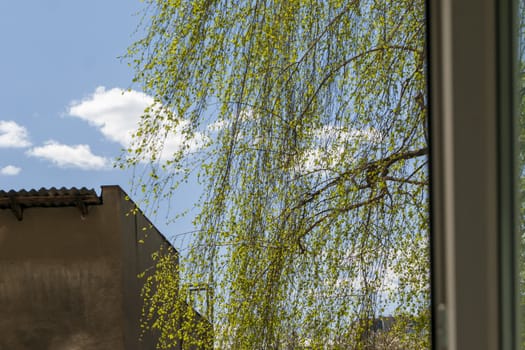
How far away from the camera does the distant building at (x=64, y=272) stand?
5309mm

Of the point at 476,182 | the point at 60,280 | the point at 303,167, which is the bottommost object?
the point at 60,280

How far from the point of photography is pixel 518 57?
708mm

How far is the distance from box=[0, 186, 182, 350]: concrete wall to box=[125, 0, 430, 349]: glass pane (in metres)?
2.69

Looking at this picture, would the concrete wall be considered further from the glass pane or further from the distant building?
the glass pane

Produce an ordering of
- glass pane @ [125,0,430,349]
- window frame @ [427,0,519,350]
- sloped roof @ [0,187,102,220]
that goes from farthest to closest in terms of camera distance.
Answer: sloped roof @ [0,187,102,220]
glass pane @ [125,0,430,349]
window frame @ [427,0,519,350]

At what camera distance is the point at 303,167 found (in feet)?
8.76

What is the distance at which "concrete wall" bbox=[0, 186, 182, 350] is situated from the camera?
531cm

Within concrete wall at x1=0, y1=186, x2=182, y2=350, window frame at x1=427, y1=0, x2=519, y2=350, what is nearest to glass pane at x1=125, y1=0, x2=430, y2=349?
window frame at x1=427, y1=0, x2=519, y2=350

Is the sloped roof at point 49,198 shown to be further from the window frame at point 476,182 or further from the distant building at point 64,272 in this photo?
the window frame at point 476,182

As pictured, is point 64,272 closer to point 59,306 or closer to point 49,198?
point 59,306

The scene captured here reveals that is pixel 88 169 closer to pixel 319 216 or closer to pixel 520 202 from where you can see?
pixel 319 216

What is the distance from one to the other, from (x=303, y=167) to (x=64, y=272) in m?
3.51

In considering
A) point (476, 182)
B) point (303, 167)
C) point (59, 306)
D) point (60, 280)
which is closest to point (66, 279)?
point (60, 280)

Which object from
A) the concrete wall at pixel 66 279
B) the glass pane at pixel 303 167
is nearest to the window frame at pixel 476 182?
the glass pane at pixel 303 167
